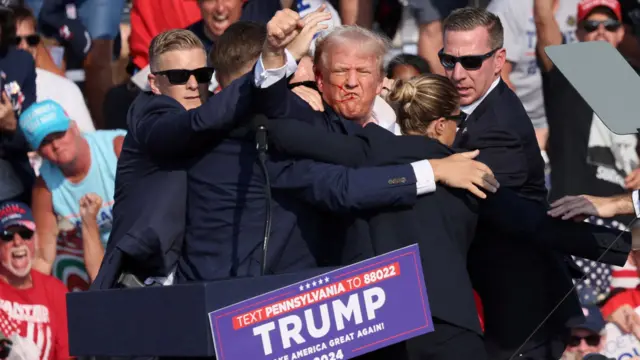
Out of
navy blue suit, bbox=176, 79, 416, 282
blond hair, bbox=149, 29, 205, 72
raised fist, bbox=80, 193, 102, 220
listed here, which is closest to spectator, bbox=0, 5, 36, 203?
raised fist, bbox=80, 193, 102, 220

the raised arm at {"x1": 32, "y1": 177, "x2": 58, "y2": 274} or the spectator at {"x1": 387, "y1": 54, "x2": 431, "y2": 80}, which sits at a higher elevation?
the spectator at {"x1": 387, "y1": 54, "x2": 431, "y2": 80}

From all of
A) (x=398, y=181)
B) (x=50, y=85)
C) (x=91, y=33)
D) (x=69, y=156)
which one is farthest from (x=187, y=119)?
(x=91, y=33)

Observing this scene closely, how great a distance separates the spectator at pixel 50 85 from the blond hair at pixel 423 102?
136 inches

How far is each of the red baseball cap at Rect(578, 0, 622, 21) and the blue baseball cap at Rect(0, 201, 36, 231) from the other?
3.13 metres

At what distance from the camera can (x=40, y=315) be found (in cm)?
690

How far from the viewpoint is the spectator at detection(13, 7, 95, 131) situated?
7.36 meters

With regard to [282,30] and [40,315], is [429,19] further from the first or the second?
[282,30]

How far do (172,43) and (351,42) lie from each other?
734mm

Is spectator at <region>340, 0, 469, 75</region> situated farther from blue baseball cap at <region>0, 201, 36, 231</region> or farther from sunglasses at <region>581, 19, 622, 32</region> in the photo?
blue baseball cap at <region>0, 201, 36, 231</region>

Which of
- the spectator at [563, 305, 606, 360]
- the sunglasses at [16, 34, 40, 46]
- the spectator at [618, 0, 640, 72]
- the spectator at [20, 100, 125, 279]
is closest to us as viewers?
the spectator at [563, 305, 606, 360]

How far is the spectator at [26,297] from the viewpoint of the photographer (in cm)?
683

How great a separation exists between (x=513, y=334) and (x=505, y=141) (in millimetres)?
658

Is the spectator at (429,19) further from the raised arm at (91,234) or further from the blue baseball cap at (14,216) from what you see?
the blue baseball cap at (14,216)

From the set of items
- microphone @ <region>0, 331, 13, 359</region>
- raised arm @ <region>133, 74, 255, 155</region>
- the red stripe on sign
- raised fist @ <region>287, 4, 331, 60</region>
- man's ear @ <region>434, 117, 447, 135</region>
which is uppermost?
raised fist @ <region>287, 4, 331, 60</region>
